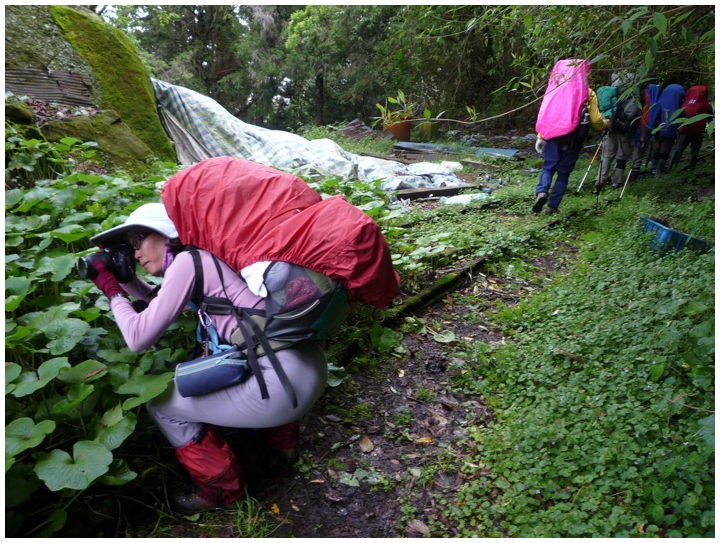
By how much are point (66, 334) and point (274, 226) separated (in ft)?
3.24

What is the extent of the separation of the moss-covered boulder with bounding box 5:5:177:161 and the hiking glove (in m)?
3.72

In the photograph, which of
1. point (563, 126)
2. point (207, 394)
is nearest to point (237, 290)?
point (207, 394)

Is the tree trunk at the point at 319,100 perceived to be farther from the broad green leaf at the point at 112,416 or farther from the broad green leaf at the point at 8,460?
the broad green leaf at the point at 8,460

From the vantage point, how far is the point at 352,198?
459cm

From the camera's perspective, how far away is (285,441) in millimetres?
2354

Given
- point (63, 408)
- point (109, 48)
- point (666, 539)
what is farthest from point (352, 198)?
point (109, 48)

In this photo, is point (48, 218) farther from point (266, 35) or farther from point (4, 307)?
point (266, 35)

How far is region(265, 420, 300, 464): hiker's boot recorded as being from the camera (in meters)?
2.33

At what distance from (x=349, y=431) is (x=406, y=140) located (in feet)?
46.7

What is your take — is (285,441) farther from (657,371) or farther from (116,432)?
(657,371)

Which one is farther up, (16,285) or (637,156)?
(16,285)

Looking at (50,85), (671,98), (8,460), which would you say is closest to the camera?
(8,460)

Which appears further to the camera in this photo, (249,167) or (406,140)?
(406,140)

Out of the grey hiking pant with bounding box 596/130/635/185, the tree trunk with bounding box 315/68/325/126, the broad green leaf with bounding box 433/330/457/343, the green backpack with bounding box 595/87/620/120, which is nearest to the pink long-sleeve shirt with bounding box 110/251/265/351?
the broad green leaf with bounding box 433/330/457/343
